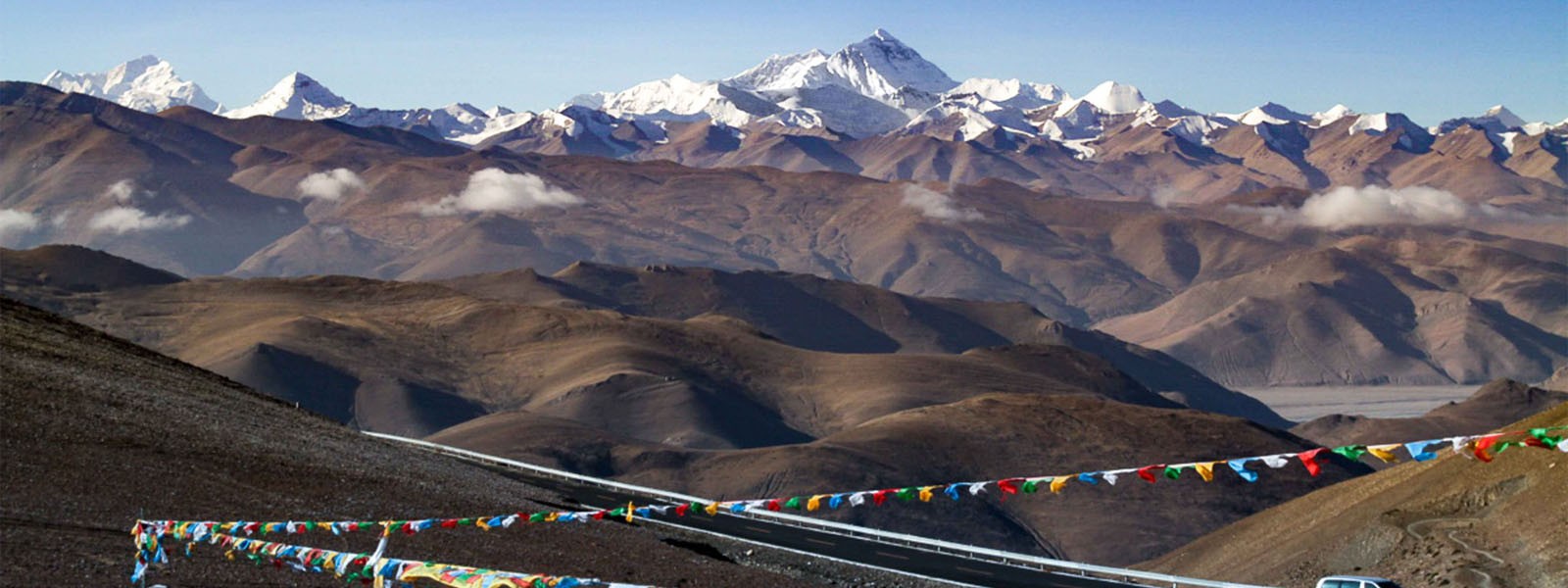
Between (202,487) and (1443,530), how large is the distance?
36143 mm

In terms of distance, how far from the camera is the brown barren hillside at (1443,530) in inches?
2013

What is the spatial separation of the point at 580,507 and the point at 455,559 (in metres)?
29.6

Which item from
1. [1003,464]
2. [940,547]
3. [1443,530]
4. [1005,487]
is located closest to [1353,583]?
[1005,487]

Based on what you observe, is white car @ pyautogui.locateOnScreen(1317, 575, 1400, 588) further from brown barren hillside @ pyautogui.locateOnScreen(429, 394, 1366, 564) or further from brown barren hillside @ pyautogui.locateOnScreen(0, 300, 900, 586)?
brown barren hillside @ pyautogui.locateOnScreen(429, 394, 1366, 564)

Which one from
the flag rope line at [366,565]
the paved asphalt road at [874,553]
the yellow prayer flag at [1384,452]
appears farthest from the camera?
the paved asphalt road at [874,553]

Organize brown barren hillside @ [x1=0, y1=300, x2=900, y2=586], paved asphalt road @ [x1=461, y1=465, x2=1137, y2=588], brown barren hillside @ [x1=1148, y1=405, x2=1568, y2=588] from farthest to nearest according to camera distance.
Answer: paved asphalt road @ [x1=461, y1=465, x2=1137, y2=588], brown barren hillside @ [x1=1148, y1=405, x2=1568, y2=588], brown barren hillside @ [x1=0, y1=300, x2=900, y2=586]

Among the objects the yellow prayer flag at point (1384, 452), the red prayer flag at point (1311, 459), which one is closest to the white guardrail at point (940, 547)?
the red prayer flag at point (1311, 459)

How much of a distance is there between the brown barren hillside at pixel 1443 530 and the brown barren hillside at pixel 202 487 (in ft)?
51.2

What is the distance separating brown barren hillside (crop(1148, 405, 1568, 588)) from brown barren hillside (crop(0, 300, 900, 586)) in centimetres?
1559

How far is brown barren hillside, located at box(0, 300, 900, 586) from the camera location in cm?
3597

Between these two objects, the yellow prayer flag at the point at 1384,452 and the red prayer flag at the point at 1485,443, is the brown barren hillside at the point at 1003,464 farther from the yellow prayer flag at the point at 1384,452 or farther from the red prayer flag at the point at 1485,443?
the red prayer flag at the point at 1485,443

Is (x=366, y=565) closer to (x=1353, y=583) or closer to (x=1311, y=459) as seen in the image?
(x=1311, y=459)

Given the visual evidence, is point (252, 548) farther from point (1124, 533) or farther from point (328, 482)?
point (1124, 533)

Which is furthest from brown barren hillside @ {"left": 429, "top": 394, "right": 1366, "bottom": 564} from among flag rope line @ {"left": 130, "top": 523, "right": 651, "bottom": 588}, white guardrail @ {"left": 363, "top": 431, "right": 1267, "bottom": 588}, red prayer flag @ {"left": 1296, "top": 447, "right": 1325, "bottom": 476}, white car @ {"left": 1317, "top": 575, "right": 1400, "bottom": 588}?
red prayer flag @ {"left": 1296, "top": 447, "right": 1325, "bottom": 476}
